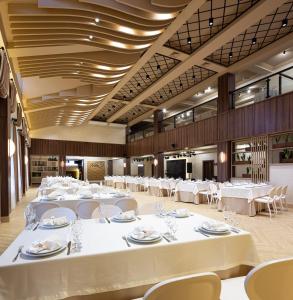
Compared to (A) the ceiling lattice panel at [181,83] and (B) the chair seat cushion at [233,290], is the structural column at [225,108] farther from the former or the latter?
(B) the chair seat cushion at [233,290]

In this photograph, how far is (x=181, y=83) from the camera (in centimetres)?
1165

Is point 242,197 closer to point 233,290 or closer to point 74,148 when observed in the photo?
point 233,290

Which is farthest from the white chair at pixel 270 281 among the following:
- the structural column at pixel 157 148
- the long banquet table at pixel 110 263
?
the structural column at pixel 157 148

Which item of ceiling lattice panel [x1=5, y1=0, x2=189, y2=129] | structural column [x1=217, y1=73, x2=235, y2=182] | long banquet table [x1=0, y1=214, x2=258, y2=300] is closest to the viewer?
long banquet table [x1=0, y1=214, x2=258, y2=300]

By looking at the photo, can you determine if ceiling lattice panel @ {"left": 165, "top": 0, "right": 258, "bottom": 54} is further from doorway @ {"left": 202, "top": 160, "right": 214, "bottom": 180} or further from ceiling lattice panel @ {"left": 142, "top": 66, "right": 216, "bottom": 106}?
doorway @ {"left": 202, "top": 160, "right": 214, "bottom": 180}

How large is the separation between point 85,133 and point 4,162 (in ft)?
45.7

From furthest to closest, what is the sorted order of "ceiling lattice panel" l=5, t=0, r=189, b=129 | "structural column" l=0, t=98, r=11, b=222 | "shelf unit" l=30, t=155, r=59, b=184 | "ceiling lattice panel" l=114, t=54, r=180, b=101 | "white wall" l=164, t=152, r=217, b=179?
"shelf unit" l=30, t=155, r=59, b=184
"white wall" l=164, t=152, r=217, b=179
"ceiling lattice panel" l=114, t=54, r=180, b=101
"structural column" l=0, t=98, r=11, b=222
"ceiling lattice panel" l=5, t=0, r=189, b=129

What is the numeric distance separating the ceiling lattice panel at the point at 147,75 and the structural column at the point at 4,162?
555 cm

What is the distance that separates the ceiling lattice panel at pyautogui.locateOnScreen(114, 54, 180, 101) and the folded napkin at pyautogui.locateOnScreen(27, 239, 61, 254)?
8255mm

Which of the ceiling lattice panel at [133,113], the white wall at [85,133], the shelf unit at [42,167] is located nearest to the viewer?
the ceiling lattice panel at [133,113]

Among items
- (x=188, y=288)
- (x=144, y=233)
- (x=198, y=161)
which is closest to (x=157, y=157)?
(x=198, y=161)

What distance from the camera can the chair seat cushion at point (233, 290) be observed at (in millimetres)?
1764

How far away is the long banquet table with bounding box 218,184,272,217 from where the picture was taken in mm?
6535

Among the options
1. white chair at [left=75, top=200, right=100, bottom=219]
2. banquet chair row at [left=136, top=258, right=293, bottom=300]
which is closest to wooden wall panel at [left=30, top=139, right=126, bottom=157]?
white chair at [left=75, top=200, right=100, bottom=219]
